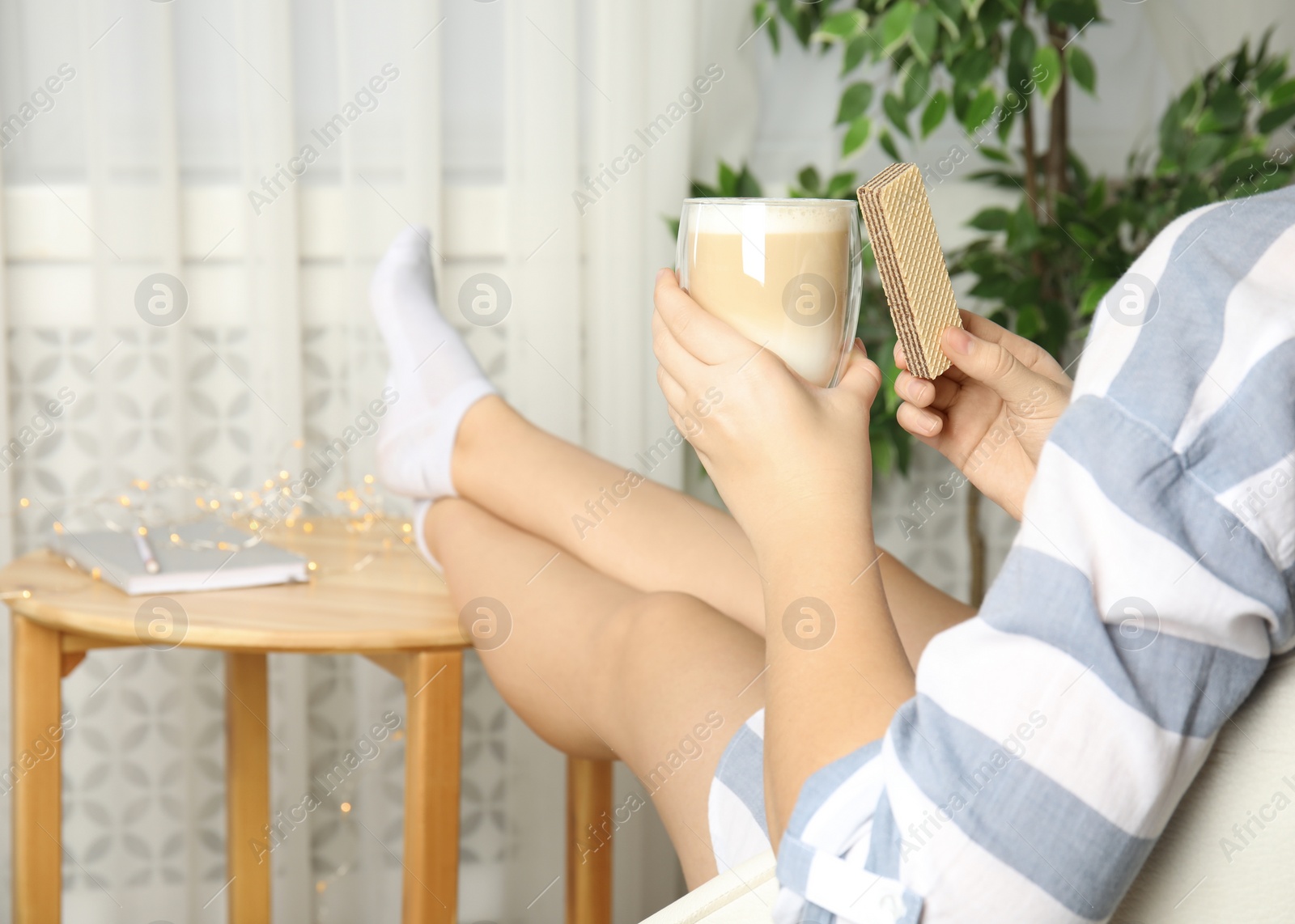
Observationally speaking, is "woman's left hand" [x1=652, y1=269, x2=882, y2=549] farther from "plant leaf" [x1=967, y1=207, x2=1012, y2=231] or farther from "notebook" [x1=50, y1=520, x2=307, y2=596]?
"plant leaf" [x1=967, y1=207, x2=1012, y2=231]

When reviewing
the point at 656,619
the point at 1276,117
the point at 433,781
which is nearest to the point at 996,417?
the point at 656,619

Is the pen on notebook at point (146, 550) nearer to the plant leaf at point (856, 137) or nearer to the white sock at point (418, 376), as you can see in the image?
the white sock at point (418, 376)

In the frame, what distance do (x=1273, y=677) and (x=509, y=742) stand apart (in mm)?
1244

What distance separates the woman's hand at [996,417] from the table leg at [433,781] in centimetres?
46

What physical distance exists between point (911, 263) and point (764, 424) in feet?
0.33

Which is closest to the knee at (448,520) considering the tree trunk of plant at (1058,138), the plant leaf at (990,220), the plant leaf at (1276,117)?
the plant leaf at (990,220)

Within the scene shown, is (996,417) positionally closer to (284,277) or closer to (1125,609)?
(1125,609)

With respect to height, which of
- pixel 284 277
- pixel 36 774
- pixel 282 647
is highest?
pixel 284 277

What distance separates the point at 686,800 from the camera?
0.68 m

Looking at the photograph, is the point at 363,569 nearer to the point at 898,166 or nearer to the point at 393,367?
the point at 393,367

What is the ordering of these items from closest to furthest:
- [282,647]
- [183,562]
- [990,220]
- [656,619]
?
[656,619], [282,647], [183,562], [990,220]

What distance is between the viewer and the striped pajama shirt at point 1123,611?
1.24 feet

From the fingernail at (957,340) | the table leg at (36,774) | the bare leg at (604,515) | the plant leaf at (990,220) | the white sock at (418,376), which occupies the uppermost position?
the plant leaf at (990,220)

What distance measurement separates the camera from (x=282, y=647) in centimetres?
92
